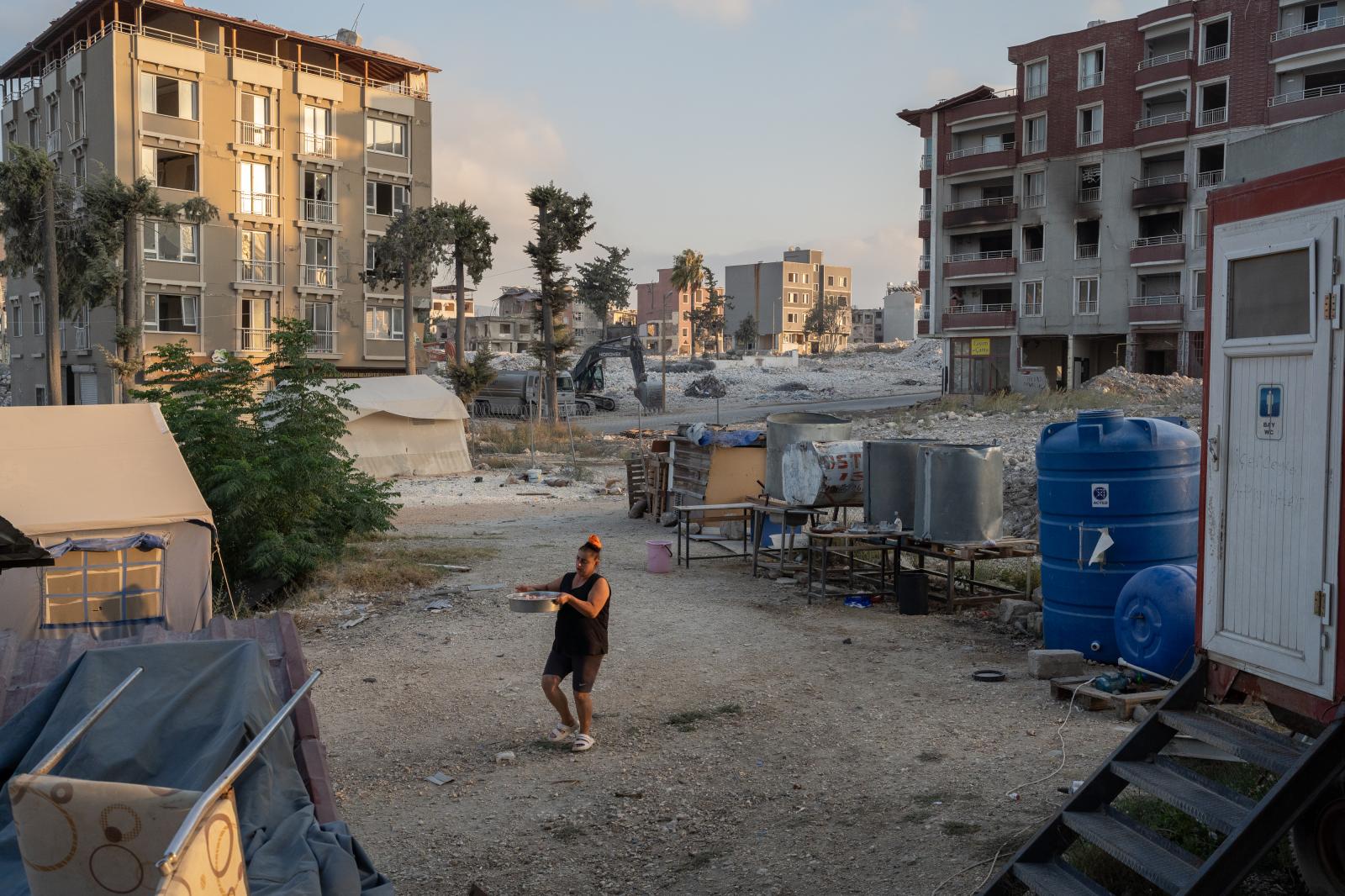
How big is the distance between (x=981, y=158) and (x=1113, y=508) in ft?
154

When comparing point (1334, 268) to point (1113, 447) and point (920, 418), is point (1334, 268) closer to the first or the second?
point (1113, 447)

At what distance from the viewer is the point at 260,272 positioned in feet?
132

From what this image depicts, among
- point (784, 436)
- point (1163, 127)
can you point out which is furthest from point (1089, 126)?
point (784, 436)

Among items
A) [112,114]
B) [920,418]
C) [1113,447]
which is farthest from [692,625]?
[112,114]

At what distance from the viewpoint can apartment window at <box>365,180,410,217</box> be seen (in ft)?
142

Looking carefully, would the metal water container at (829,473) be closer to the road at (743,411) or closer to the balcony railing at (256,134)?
the road at (743,411)

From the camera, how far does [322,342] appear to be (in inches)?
1661

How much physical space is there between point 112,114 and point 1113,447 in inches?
1430

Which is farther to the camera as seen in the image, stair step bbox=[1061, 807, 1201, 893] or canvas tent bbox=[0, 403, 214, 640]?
canvas tent bbox=[0, 403, 214, 640]

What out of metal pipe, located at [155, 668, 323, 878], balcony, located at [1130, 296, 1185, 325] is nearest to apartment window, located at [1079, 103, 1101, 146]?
balcony, located at [1130, 296, 1185, 325]

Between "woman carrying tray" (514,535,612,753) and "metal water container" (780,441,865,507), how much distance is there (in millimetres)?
6612

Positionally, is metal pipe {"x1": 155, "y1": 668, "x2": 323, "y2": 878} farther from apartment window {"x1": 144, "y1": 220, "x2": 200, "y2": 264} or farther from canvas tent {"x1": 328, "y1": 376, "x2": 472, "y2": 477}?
apartment window {"x1": 144, "y1": 220, "x2": 200, "y2": 264}

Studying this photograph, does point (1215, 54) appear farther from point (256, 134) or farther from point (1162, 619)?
point (1162, 619)

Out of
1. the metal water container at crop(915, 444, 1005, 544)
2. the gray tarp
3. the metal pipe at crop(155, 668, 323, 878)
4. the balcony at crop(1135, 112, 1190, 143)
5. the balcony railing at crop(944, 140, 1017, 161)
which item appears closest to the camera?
the metal pipe at crop(155, 668, 323, 878)
